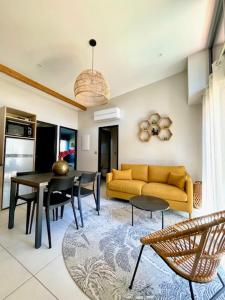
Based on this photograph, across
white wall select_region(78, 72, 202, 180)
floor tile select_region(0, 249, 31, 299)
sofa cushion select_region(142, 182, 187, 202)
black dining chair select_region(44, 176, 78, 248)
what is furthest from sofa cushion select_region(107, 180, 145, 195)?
floor tile select_region(0, 249, 31, 299)

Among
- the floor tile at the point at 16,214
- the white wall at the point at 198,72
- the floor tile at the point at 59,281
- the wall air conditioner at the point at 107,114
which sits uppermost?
the white wall at the point at 198,72

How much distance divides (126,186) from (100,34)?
9.60ft

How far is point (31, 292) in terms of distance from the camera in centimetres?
117

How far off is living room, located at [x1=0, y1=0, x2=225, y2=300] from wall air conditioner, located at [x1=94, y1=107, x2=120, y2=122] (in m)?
0.03

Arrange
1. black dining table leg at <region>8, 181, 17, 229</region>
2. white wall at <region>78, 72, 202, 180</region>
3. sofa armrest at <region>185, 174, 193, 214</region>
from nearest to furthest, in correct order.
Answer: black dining table leg at <region>8, 181, 17, 229</region> < sofa armrest at <region>185, 174, 193, 214</region> < white wall at <region>78, 72, 202, 180</region>

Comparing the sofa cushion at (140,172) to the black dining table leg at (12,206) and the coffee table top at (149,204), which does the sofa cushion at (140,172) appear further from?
the black dining table leg at (12,206)

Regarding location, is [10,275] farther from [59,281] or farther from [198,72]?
[198,72]

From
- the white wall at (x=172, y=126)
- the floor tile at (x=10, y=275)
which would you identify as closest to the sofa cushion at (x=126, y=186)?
the white wall at (x=172, y=126)

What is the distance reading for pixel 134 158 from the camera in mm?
4359

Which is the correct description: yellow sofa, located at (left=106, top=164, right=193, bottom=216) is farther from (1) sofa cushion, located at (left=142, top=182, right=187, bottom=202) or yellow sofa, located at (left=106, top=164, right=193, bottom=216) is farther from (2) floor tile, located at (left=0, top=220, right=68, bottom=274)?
(2) floor tile, located at (left=0, top=220, right=68, bottom=274)

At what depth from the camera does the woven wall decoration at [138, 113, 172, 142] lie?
12.7ft

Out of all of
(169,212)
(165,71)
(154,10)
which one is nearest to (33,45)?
(154,10)

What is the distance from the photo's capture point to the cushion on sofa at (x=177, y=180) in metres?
2.92

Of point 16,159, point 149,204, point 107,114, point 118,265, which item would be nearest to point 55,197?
point 118,265
